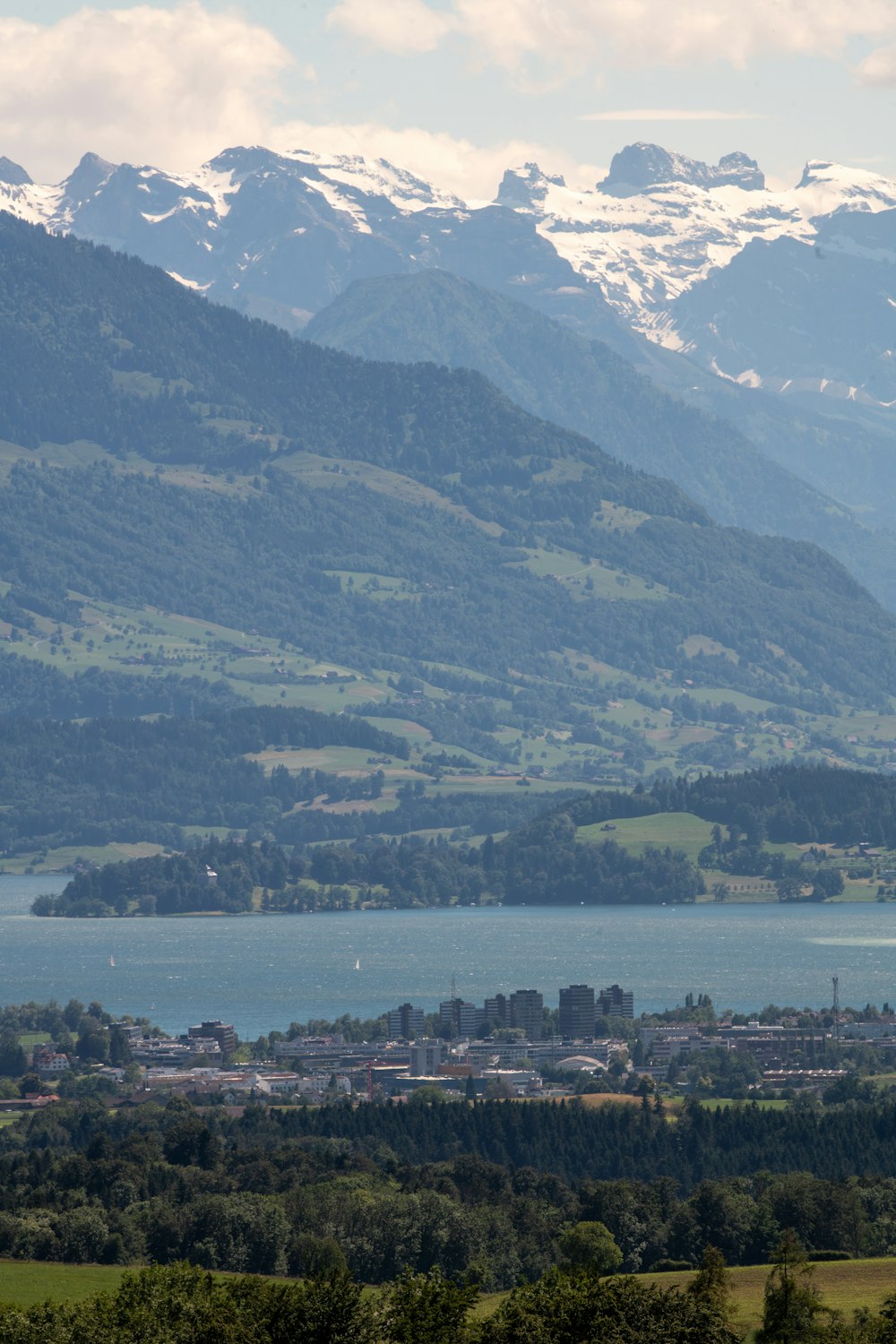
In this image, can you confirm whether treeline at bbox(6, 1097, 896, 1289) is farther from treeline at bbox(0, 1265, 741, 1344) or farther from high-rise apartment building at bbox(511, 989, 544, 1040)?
high-rise apartment building at bbox(511, 989, 544, 1040)

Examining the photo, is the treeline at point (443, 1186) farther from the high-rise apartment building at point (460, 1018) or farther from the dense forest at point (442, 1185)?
the high-rise apartment building at point (460, 1018)

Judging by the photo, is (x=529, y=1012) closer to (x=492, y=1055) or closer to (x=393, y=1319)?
(x=492, y=1055)

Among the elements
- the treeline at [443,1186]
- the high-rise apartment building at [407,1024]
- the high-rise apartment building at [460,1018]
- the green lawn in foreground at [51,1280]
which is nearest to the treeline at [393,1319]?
the treeline at [443,1186]

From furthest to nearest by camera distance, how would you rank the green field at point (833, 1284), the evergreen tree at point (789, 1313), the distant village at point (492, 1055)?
the distant village at point (492, 1055), the green field at point (833, 1284), the evergreen tree at point (789, 1313)

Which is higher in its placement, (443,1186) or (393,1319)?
(443,1186)

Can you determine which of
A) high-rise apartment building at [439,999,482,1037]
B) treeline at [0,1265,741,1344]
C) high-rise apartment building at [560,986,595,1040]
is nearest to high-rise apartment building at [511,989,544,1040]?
high-rise apartment building at [560,986,595,1040]

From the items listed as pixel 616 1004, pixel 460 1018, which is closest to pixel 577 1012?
pixel 616 1004

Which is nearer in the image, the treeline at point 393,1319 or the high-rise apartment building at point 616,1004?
the treeline at point 393,1319

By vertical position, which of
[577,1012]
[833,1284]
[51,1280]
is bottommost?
[51,1280]

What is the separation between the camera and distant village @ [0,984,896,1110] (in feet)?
475

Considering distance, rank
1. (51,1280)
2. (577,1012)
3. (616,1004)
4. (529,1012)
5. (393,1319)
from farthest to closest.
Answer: (616,1004)
(529,1012)
(577,1012)
(51,1280)
(393,1319)

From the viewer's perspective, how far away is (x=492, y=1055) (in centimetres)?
15888

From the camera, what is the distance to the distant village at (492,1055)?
5704 inches

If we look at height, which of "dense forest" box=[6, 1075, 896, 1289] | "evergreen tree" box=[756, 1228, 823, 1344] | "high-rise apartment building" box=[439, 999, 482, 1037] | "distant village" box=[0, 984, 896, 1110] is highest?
"high-rise apartment building" box=[439, 999, 482, 1037]
